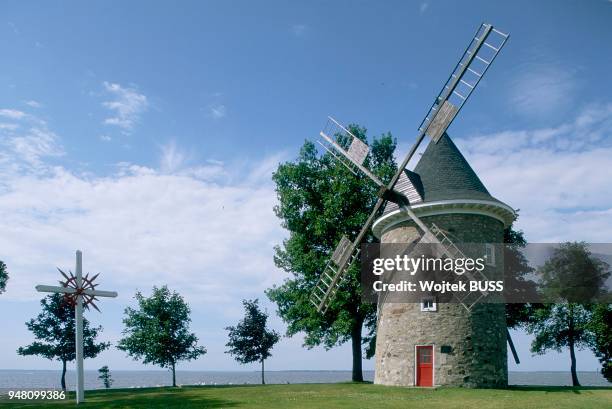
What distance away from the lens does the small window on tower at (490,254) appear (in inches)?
959

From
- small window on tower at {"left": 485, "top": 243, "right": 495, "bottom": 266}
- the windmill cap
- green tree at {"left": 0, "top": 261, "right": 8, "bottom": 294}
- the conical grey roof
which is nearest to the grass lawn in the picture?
small window on tower at {"left": 485, "top": 243, "right": 495, "bottom": 266}

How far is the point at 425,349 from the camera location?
2392cm

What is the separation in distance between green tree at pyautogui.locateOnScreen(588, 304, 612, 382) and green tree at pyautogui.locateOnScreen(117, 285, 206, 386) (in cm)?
2646

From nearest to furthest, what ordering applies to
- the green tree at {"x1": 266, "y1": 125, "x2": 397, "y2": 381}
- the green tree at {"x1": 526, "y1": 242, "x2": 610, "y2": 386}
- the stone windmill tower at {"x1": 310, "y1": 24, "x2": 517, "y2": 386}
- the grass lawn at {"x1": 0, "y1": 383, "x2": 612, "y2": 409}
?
the grass lawn at {"x1": 0, "y1": 383, "x2": 612, "y2": 409} → the stone windmill tower at {"x1": 310, "y1": 24, "x2": 517, "y2": 386} → the green tree at {"x1": 266, "y1": 125, "x2": 397, "y2": 381} → the green tree at {"x1": 526, "y1": 242, "x2": 610, "y2": 386}

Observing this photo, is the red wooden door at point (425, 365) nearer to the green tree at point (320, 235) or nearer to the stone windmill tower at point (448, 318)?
the stone windmill tower at point (448, 318)

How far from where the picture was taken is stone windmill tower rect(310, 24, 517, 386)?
23281 mm

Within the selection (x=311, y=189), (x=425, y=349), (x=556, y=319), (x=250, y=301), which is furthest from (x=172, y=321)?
(x=556, y=319)

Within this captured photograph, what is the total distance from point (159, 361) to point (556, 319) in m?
27.9

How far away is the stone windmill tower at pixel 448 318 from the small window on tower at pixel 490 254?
0.05 meters

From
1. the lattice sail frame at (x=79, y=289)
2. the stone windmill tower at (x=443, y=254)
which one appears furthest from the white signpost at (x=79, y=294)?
the stone windmill tower at (x=443, y=254)

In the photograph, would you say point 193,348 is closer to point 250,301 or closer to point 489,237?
point 250,301

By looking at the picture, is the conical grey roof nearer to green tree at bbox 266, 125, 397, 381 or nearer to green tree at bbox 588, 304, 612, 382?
green tree at bbox 266, 125, 397, 381

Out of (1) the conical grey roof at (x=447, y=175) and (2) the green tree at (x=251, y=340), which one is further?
(2) the green tree at (x=251, y=340)

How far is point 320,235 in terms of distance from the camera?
31.8 meters
